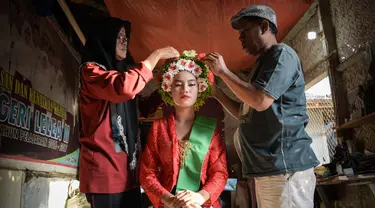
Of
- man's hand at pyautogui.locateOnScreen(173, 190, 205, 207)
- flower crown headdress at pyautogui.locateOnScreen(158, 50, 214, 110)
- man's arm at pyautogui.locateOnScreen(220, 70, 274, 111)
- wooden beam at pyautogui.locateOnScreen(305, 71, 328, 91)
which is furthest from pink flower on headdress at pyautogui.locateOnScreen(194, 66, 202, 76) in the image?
wooden beam at pyautogui.locateOnScreen(305, 71, 328, 91)

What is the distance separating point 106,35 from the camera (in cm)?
232

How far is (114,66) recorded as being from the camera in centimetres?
233

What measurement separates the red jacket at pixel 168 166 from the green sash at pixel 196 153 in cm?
5

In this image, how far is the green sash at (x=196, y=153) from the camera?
224 cm

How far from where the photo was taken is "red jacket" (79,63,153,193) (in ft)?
6.58

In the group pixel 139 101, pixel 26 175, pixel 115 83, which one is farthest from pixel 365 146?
pixel 26 175

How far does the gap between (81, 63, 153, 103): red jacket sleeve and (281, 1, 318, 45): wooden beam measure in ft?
10.8

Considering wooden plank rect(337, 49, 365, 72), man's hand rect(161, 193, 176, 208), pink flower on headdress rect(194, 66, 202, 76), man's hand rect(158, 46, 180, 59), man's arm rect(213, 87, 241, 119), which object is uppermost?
wooden plank rect(337, 49, 365, 72)

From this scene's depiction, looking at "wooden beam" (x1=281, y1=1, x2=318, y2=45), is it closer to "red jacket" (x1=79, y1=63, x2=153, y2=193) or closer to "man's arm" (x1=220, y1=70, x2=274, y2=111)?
"man's arm" (x1=220, y1=70, x2=274, y2=111)

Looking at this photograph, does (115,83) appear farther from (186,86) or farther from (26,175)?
(26,175)

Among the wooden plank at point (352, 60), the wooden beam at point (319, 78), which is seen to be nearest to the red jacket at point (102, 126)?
the wooden plank at point (352, 60)

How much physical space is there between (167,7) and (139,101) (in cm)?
170

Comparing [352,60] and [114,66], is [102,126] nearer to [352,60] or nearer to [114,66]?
[114,66]

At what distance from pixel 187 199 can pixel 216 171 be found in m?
0.37
